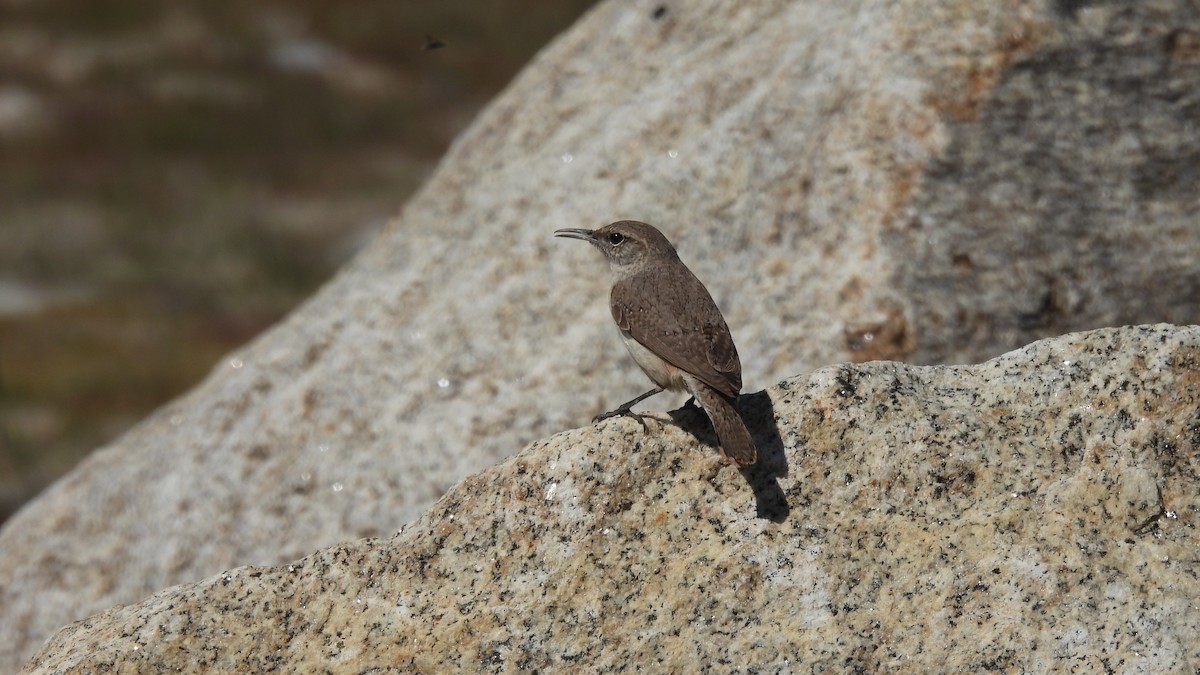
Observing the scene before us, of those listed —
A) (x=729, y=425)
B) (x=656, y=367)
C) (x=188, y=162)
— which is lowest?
(x=188, y=162)

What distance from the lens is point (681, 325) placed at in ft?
25.2

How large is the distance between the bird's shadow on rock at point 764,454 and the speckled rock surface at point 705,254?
239cm

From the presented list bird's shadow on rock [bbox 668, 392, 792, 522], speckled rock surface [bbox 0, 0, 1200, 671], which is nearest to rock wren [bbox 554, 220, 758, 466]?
bird's shadow on rock [bbox 668, 392, 792, 522]

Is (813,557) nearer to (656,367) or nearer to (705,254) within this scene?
(656,367)

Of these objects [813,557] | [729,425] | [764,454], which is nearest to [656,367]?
[764,454]

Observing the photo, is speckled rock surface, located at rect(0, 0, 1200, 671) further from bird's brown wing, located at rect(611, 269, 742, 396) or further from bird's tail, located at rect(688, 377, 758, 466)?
bird's tail, located at rect(688, 377, 758, 466)

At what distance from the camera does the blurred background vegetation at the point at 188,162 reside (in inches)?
1390

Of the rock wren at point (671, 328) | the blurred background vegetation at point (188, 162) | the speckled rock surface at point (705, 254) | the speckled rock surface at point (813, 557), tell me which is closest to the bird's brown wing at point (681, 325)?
the rock wren at point (671, 328)

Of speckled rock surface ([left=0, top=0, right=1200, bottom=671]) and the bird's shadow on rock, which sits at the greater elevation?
the bird's shadow on rock

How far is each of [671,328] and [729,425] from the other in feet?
5.38

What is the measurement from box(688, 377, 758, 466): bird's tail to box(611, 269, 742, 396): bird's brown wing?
0.07 m

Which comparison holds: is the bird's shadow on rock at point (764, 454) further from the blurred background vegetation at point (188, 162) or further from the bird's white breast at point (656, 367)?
the blurred background vegetation at point (188, 162)

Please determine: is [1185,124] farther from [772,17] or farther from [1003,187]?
[772,17]

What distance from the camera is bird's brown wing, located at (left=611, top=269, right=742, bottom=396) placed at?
704 cm
